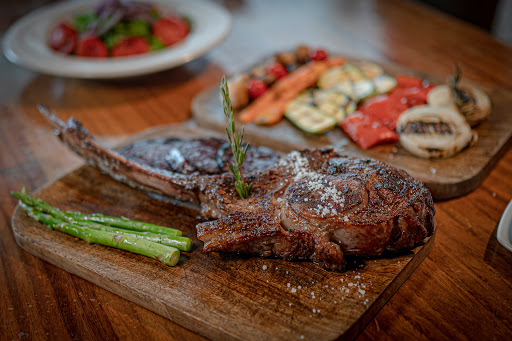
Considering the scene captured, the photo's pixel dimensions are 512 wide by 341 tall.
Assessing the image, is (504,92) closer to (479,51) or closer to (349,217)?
(479,51)

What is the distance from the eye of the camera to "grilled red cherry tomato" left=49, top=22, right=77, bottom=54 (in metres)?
4.40

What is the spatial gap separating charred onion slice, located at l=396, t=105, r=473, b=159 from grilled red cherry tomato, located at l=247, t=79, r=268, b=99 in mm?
1219

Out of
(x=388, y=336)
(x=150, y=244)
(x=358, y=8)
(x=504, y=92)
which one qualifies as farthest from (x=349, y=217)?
(x=358, y=8)

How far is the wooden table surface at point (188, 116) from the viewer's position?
2162 millimetres

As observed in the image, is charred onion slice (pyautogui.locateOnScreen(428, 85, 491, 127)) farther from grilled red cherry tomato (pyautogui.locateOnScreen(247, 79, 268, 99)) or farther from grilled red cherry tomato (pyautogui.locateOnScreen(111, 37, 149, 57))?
grilled red cherry tomato (pyautogui.locateOnScreen(111, 37, 149, 57))

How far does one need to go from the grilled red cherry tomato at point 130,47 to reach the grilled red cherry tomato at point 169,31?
19cm

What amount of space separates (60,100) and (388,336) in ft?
12.1

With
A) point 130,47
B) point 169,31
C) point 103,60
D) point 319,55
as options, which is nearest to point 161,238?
point 103,60

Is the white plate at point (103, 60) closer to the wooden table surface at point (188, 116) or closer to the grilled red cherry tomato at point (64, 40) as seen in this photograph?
the grilled red cherry tomato at point (64, 40)

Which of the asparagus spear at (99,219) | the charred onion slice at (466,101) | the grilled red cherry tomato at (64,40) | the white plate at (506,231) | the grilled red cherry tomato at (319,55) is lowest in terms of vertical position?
the asparagus spear at (99,219)

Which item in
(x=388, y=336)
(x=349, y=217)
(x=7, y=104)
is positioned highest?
(x=349, y=217)

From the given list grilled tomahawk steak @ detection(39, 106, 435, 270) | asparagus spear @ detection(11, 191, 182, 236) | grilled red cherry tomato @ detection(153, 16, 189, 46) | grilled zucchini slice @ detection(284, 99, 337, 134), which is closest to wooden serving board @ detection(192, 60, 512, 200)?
grilled zucchini slice @ detection(284, 99, 337, 134)

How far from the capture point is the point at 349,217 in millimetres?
2154

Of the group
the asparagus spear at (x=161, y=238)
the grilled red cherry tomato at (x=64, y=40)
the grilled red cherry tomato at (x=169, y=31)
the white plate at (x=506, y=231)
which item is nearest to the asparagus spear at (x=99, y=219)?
the asparagus spear at (x=161, y=238)
